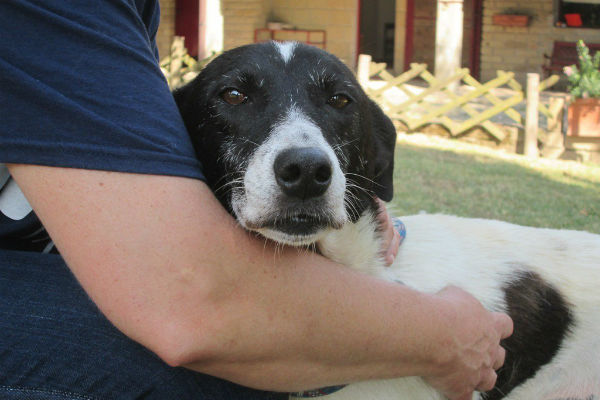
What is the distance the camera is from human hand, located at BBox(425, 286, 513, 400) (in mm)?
1574

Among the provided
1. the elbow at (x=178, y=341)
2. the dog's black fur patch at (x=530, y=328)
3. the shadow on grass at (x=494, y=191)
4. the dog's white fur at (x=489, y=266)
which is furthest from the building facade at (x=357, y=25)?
the elbow at (x=178, y=341)

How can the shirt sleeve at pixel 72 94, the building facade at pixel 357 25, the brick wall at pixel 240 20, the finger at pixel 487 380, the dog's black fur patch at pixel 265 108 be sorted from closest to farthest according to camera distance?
the shirt sleeve at pixel 72 94, the finger at pixel 487 380, the dog's black fur patch at pixel 265 108, the brick wall at pixel 240 20, the building facade at pixel 357 25

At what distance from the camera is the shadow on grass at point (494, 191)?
19.1 ft

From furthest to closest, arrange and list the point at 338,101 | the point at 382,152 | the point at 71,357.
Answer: the point at 382,152 → the point at 338,101 → the point at 71,357

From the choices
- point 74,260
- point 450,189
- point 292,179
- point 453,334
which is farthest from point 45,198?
point 450,189

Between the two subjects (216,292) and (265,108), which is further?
(265,108)

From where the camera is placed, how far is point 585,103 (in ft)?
28.4

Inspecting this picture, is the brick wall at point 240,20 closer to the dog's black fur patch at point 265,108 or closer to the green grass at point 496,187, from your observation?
the green grass at point 496,187

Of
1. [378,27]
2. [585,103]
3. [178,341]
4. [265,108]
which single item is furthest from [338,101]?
[378,27]

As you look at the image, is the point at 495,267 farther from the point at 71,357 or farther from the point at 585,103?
the point at 585,103

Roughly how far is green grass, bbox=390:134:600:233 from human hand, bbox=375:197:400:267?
2382mm

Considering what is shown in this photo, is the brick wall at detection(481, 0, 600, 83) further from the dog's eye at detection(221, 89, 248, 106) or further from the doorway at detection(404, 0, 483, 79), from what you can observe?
the dog's eye at detection(221, 89, 248, 106)

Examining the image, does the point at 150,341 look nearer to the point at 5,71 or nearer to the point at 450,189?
the point at 5,71

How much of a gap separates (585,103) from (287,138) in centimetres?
816
